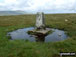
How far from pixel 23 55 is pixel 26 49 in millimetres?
1703

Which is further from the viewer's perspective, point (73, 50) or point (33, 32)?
point (33, 32)

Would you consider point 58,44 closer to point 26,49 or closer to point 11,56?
point 26,49

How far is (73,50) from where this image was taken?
16.2 meters

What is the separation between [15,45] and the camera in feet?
59.6

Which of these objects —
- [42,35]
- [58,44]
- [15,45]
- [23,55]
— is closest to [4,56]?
[23,55]

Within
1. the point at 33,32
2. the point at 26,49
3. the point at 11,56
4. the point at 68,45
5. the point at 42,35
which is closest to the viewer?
the point at 11,56

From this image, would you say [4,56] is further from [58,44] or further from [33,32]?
[33,32]

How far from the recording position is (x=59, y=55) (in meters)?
14.9

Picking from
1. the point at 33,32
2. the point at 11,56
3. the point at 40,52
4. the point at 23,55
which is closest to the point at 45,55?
the point at 40,52

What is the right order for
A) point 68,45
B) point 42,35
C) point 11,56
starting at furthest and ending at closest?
point 42,35
point 68,45
point 11,56

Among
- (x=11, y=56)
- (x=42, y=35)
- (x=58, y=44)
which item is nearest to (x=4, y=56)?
(x=11, y=56)

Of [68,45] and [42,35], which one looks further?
[42,35]

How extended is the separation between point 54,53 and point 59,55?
0.62 metres

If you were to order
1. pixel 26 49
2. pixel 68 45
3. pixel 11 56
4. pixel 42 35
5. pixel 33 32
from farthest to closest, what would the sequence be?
pixel 33 32 → pixel 42 35 → pixel 68 45 → pixel 26 49 → pixel 11 56
